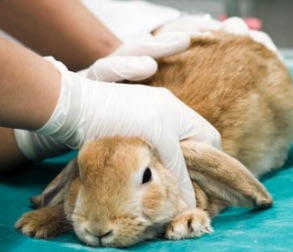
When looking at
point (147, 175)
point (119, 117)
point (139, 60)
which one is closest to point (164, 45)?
point (139, 60)

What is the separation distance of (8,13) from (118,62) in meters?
0.61

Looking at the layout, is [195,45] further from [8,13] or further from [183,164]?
[8,13]

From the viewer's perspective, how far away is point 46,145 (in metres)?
1.75

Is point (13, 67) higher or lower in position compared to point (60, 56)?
lower

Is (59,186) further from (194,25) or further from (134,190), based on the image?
(194,25)

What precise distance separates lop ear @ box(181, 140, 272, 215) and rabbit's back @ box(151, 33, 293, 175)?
0.15 meters

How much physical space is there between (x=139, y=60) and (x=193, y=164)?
0.30m

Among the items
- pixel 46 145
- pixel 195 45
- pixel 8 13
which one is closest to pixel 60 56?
pixel 8 13

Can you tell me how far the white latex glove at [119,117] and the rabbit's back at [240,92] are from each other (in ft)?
0.54

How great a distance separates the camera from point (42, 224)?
4.37 ft

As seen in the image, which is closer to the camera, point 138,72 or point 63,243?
point 63,243

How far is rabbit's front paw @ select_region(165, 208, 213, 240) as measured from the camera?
1.26 metres

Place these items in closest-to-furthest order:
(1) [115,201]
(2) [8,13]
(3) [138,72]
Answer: (1) [115,201] → (3) [138,72] → (2) [8,13]

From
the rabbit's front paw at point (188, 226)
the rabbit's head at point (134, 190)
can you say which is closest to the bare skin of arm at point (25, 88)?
the rabbit's head at point (134, 190)
